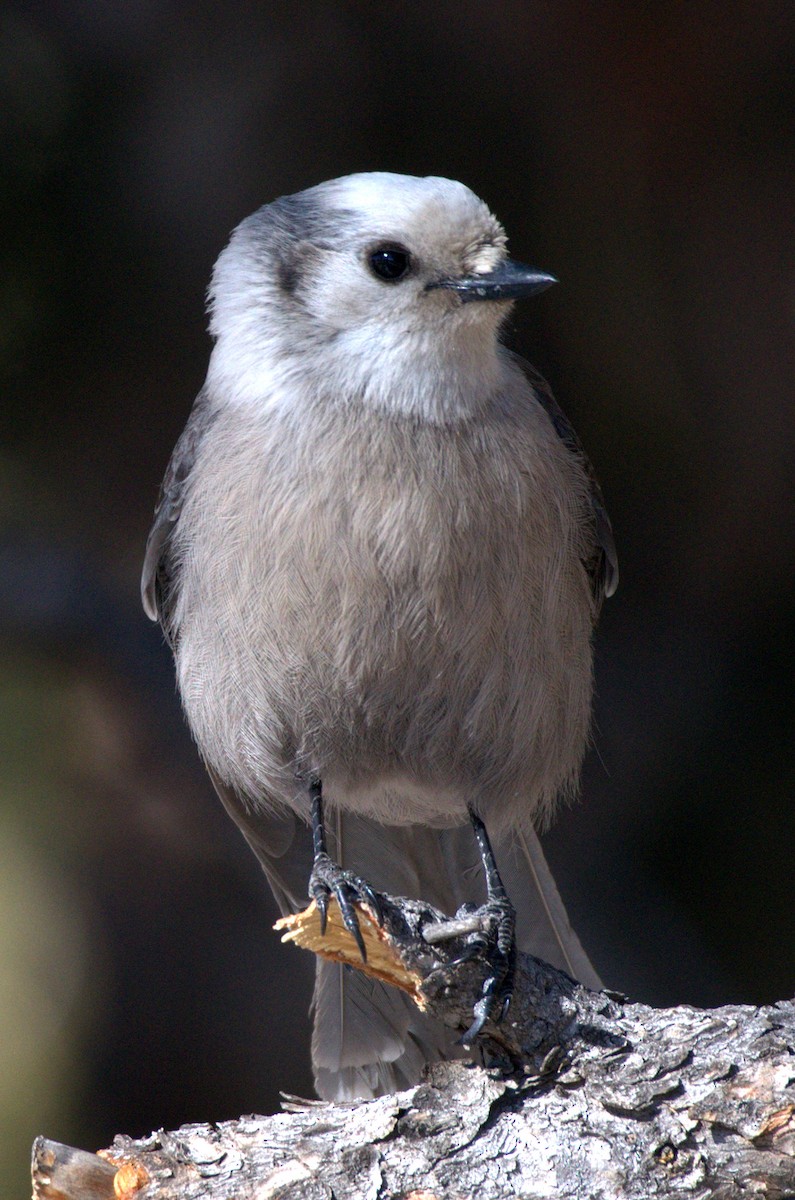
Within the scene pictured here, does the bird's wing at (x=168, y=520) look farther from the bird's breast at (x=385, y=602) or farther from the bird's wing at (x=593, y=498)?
the bird's wing at (x=593, y=498)

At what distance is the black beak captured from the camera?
5.29ft

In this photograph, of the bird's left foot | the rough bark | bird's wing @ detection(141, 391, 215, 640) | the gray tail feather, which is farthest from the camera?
the gray tail feather

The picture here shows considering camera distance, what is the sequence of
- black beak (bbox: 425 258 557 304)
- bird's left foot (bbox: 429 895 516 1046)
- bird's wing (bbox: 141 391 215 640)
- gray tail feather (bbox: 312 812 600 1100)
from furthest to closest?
1. gray tail feather (bbox: 312 812 600 1100)
2. bird's wing (bbox: 141 391 215 640)
3. black beak (bbox: 425 258 557 304)
4. bird's left foot (bbox: 429 895 516 1046)

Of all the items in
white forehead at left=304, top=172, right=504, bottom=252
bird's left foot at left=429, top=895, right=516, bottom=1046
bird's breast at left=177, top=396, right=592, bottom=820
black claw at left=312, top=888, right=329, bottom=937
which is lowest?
bird's left foot at left=429, top=895, right=516, bottom=1046

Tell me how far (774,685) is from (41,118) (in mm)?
1669

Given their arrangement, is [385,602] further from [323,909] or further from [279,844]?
[279,844]

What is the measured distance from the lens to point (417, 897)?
2170 millimetres

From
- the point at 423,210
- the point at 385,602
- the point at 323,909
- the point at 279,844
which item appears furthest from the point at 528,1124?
the point at 423,210

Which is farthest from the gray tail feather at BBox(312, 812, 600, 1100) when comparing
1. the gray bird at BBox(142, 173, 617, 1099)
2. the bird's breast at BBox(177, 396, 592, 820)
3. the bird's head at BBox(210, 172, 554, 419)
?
the bird's head at BBox(210, 172, 554, 419)

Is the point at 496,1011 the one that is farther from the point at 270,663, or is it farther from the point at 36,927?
the point at 36,927

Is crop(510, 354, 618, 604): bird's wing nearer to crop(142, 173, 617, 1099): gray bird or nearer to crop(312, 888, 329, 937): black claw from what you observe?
crop(142, 173, 617, 1099): gray bird

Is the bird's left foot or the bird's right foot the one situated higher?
the bird's right foot

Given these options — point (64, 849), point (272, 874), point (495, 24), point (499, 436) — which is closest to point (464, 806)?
point (272, 874)

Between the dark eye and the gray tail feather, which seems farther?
the gray tail feather
